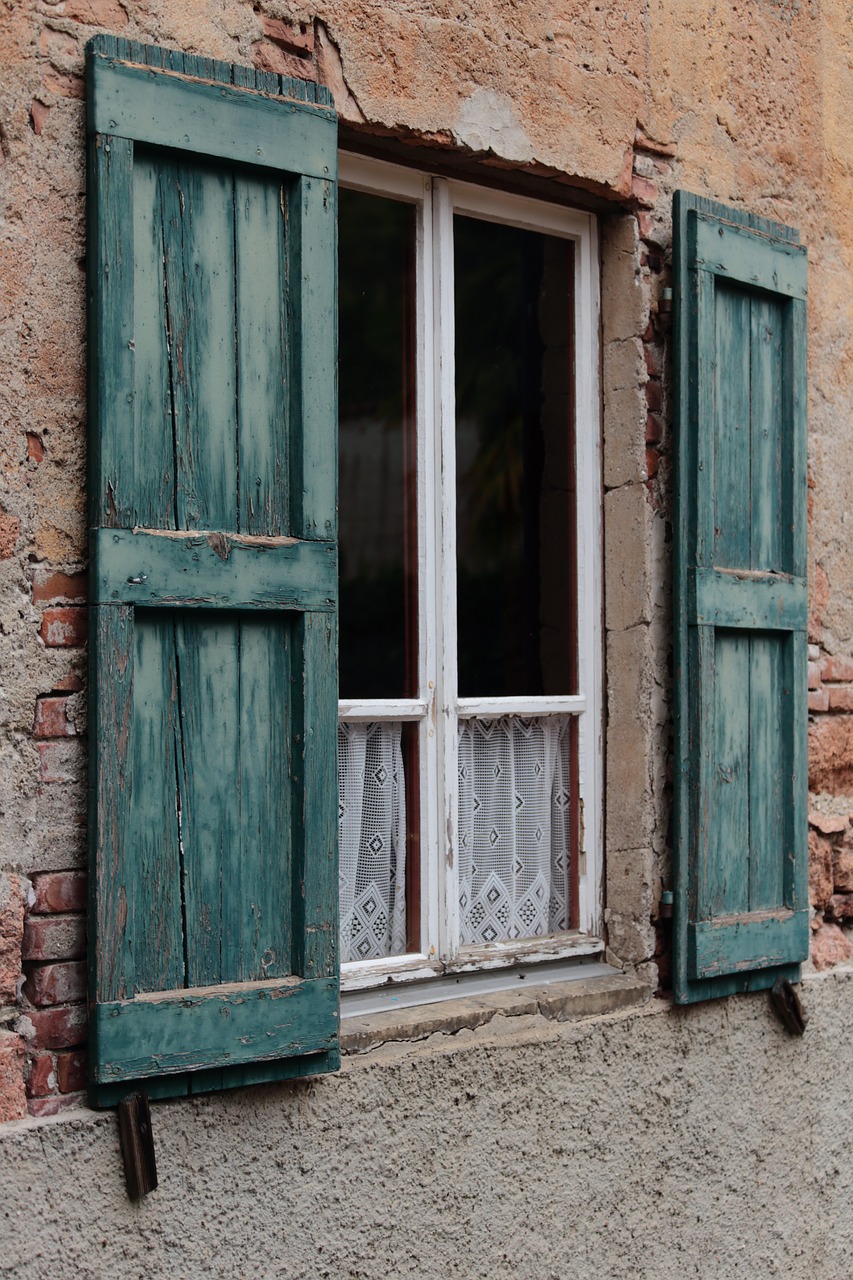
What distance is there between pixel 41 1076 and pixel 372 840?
944 mm

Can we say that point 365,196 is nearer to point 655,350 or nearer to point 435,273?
point 435,273

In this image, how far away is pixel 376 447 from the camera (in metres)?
3.18

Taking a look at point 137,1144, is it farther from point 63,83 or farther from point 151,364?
point 63,83

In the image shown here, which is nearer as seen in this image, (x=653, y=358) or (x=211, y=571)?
(x=211, y=571)

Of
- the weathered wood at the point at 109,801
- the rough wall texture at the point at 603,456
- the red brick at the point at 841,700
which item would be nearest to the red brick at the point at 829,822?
the rough wall texture at the point at 603,456

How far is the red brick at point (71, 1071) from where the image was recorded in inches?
96.2

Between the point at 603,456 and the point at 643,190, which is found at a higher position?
the point at 643,190

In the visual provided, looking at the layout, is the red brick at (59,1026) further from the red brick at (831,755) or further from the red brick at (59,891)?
the red brick at (831,755)

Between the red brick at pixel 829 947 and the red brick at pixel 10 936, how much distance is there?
7.52ft

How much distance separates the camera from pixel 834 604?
3.91 metres

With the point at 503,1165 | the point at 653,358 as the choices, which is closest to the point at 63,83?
the point at 653,358

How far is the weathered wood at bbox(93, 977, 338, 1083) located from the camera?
7.95 ft

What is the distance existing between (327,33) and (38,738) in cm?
158

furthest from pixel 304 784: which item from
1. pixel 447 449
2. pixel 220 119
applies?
pixel 220 119
